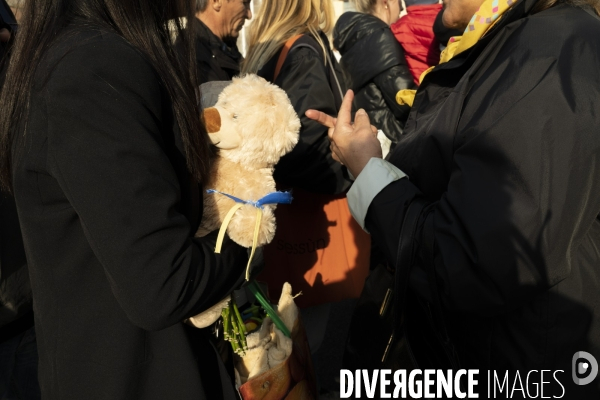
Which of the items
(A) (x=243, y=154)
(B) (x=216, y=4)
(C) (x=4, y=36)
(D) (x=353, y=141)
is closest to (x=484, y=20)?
(D) (x=353, y=141)

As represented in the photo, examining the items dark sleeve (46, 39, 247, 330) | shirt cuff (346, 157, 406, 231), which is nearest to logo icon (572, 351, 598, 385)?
shirt cuff (346, 157, 406, 231)

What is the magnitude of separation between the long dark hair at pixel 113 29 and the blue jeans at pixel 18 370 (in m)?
0.86

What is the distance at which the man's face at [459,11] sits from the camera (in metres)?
1.56

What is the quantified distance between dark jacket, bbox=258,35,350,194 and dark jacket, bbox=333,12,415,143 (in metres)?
0.89

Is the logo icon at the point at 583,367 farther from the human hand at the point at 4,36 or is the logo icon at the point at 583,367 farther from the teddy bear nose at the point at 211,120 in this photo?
the human hand at the point at 4,36

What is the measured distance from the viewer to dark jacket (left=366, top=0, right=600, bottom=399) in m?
1.09

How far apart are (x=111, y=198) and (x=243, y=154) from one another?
0.43 meters

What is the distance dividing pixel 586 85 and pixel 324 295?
1.43m

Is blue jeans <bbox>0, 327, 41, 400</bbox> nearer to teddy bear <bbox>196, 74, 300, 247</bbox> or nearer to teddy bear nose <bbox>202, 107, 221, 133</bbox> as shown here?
teddy bear <bbox>196, 74, 300, 247</bbox>

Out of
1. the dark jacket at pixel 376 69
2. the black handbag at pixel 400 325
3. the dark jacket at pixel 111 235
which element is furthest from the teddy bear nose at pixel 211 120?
the dark jacket at pixel 376 69

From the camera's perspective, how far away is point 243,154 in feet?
4.37

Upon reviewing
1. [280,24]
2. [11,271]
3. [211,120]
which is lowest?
[11,271]

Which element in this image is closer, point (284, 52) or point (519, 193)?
point (519, 193)

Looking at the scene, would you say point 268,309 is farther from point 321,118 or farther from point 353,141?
point 321,118
